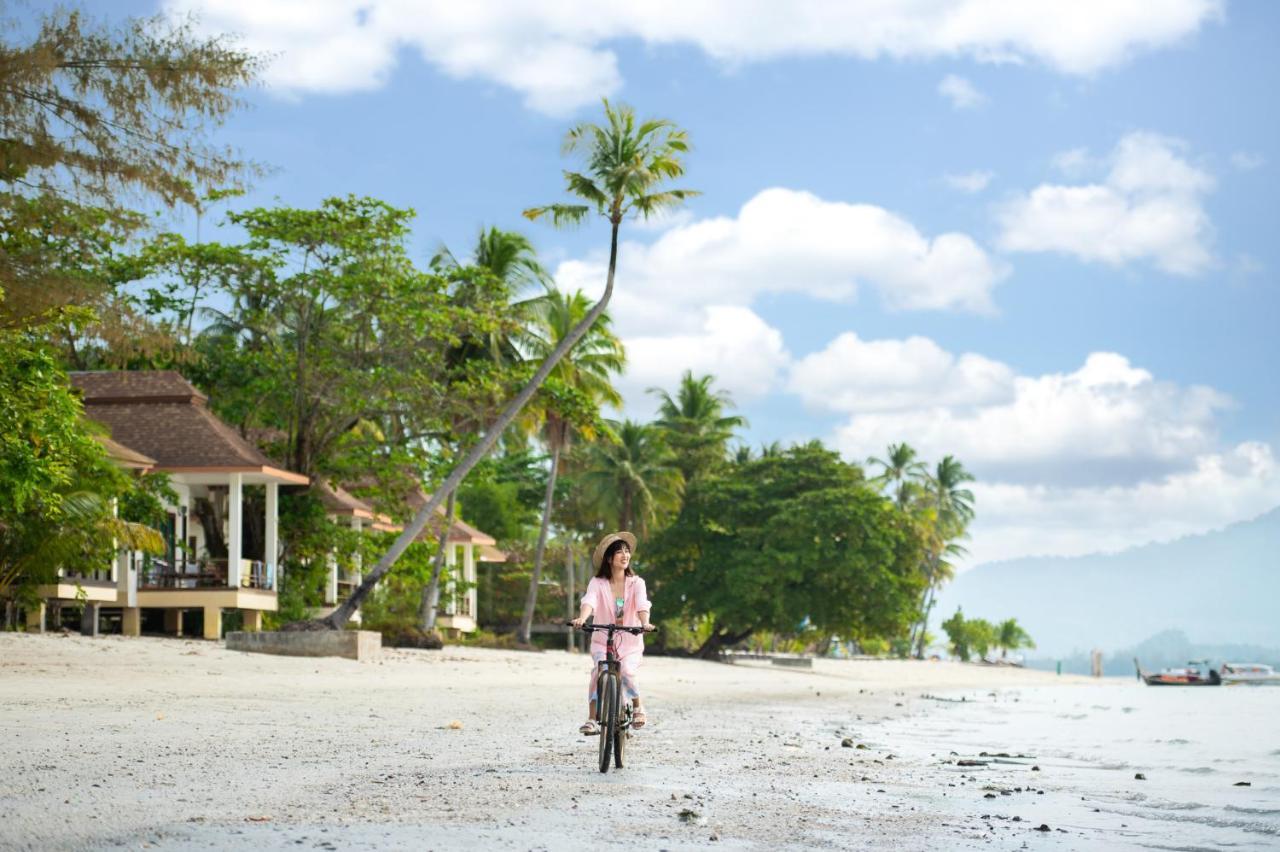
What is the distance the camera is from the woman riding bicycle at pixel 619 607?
8952mm

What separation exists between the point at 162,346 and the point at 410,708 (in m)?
5.77

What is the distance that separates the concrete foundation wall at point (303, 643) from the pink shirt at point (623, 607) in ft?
46.8

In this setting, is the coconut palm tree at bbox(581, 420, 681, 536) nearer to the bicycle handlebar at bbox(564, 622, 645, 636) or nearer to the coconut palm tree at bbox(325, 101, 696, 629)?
the coconut palm tree at bbox(325, 101, 696, 629)

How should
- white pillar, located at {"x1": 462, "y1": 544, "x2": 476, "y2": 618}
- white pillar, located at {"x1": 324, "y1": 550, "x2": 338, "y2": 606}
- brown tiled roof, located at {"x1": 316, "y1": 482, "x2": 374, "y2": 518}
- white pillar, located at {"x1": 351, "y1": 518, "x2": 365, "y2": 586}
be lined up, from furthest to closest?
white pillar, located at {"x1": 462, "y1": 544, "x2": 476, "y2": 618}, white pillar, located at {"x1": 324, "y1": 550, "x2": 338, "y2": 606}, brown tiled roof, located at {"x1": 316, "y1": 482, "x2": 374, "y2": 518}, white pillar, located at {"x1": 351, "y1": 518, "x2": 365, "y2": 586}

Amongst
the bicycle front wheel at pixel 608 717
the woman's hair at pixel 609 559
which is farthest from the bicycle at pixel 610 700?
the woman's hair at pixel 609 559

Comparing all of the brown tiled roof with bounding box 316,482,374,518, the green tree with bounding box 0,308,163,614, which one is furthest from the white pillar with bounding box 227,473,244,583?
the brown tiled roof with bounding box 316,482,374,518

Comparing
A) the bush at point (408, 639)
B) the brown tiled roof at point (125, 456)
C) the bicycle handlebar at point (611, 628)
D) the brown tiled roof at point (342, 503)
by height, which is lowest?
the bush at point (408, 639)

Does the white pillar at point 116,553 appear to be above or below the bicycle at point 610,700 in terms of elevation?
above

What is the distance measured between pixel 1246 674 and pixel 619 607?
55754 millimetres

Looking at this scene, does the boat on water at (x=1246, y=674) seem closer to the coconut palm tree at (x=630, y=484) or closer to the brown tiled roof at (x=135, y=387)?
the coconut palm tree at (x=630, y=484)

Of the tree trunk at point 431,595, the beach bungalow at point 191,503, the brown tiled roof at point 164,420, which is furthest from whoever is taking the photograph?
the tree trunk at point 431,595

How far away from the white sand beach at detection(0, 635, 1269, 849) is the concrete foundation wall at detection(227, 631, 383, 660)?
15.7ft

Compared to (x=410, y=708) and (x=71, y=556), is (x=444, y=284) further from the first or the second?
(x=410, y=708)

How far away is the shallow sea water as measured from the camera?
25.4ft
